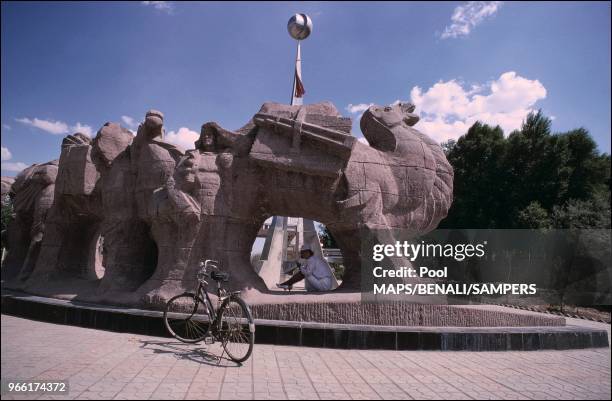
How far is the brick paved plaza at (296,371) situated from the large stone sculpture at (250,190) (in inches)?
66.2

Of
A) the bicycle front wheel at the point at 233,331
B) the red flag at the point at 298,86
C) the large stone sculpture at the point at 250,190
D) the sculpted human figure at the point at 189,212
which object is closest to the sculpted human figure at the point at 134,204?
the large stone sculpture at the point at 250,190

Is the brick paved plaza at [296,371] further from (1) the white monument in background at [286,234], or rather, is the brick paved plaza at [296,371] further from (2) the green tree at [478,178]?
(2) the green tree at [478,178]

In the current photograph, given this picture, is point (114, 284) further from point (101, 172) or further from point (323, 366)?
point (323, 366)

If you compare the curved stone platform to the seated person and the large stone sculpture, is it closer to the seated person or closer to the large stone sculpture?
the large stone sculpture

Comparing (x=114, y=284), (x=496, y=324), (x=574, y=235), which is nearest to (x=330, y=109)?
(x=496, y=324)

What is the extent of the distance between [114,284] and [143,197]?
166 centimetres

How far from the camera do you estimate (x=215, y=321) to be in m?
5.32

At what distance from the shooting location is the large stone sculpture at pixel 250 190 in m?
7.10

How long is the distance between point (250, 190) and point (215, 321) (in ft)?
8.73

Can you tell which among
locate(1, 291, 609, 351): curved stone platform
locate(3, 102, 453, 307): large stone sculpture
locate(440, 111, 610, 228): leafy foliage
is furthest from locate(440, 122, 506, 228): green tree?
locate(1, 291, 609, 351): curved stone platform

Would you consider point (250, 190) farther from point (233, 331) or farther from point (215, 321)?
point (233, 331)

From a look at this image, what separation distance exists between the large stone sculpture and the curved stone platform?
24.5 inches

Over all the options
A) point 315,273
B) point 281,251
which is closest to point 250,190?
point 315,273

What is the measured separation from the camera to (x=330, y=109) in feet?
26.0
